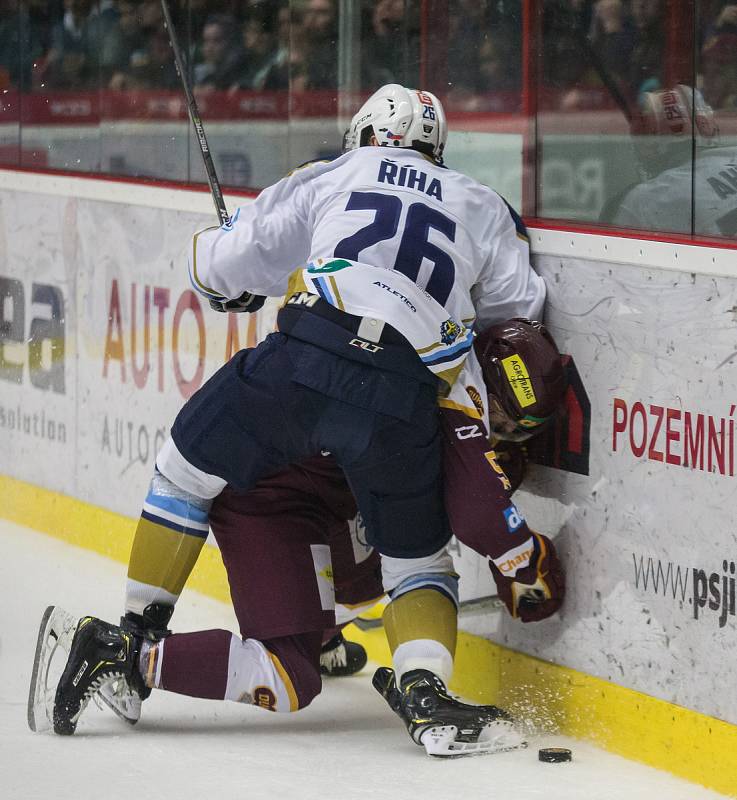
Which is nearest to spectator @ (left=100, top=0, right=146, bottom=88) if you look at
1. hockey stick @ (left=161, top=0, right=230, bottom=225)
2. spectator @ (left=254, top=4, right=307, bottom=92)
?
spectator @ (left=254, top=4, right=307, bottom=92)

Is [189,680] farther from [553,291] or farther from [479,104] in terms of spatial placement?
[479,104]

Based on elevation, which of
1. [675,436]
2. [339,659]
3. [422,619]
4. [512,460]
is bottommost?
[339,659]

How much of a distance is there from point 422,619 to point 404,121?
1009mm

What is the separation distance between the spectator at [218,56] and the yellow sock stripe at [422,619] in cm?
216

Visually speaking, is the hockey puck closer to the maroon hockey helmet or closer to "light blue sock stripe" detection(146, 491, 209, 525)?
the maroon hockey helmet

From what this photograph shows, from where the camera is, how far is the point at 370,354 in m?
3.19

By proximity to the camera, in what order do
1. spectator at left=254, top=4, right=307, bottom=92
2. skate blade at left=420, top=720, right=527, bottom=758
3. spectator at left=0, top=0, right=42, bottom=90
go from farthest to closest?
1. spectator at left=0, top=0, right=42, bottom=90
2. spectator at left=254, top=4, right=307, bottom=92
3. skate blade at left=420, top=720, right=527, bottom=758

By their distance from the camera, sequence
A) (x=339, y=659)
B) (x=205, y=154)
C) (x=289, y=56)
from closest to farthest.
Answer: (x=339, y=659) < (x=205, y=154) < (x=289, y=56)

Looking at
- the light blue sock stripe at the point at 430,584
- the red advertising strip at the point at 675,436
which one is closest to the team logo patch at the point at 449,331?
the red advertising strip at the point at 675,436

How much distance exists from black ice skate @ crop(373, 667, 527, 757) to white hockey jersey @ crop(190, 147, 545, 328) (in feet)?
2.34

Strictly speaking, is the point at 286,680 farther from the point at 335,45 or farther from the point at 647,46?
the point at 335,45

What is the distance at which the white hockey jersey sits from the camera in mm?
3246

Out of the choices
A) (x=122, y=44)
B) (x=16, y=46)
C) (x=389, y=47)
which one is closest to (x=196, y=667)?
(x=389, y=47)

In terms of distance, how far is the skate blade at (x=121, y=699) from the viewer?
131 inches
